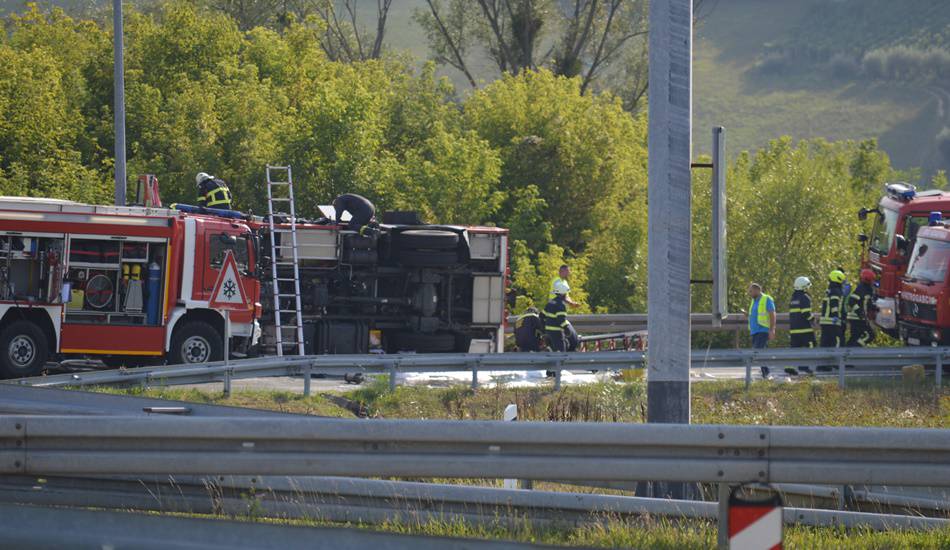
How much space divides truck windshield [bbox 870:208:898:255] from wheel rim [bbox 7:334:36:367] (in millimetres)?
15814

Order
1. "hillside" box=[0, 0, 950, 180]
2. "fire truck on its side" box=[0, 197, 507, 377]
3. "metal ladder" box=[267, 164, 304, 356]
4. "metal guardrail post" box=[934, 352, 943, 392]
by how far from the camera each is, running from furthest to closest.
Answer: "hillside" box=[0, 0, 950, 180] → "metal ladder" box=[267, 164, 304, 356] → "metal guardrail post" box=[934, 352, 943, 392] → "fire truck on its side" box=[0, 197, 507, 377]

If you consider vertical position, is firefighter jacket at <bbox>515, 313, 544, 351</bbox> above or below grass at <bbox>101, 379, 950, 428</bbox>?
above

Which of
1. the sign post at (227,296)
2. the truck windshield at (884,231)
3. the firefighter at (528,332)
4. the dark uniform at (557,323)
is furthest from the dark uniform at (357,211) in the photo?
the truck windshield at (884,231)

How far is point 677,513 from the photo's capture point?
7.12 metres

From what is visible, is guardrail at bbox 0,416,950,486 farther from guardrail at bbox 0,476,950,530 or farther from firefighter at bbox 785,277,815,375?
firefighter at bbox 785,277,815,375

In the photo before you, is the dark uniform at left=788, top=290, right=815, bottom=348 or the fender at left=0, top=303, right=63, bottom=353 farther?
the dark uniform at left=788, top=290, right=815, bottom=348

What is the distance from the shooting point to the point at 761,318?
70.3ft

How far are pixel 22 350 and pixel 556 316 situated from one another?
→ 8.03 meters

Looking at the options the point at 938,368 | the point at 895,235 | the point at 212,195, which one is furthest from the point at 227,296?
the point at 895,235

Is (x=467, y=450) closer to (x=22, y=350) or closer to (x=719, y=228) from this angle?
(x=719, y=228)

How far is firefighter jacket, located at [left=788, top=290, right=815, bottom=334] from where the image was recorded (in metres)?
21.4

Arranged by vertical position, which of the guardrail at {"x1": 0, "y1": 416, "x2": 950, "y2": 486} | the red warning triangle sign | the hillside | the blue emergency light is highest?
the hillside

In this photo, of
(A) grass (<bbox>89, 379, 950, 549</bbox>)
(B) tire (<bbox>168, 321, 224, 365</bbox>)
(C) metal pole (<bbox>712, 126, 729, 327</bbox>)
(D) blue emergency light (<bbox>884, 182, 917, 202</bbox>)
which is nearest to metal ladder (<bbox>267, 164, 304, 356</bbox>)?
(B) tire (<bbox>168, 321, 224, 365</bbox>)

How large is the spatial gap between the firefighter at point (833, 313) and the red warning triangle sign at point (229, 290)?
32.5 ft
